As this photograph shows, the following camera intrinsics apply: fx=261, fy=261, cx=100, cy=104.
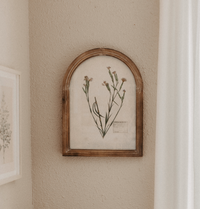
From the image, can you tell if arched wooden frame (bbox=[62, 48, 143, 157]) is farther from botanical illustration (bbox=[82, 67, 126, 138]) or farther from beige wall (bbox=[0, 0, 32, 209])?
beige wall (bbox=[0, 0, 32, 209])

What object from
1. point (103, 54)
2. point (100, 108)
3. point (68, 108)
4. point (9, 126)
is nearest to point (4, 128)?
point (9, 126)

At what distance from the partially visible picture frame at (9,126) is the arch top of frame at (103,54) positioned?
252 mm

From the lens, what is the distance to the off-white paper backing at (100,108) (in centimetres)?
131

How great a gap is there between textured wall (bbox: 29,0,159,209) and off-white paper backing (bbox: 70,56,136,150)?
0.23 feet

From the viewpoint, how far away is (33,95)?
4.53 feet

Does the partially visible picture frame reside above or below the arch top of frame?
below

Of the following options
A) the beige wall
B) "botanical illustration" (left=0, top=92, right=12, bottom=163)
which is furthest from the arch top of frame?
"botanical illustration" (left=0, top=92, right=12, bottom=163)

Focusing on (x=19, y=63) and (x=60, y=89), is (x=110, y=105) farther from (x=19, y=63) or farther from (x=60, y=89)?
(x=19, y=63)

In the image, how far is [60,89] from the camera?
1365 millimetres

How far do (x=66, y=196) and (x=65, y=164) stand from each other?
0.16 meters

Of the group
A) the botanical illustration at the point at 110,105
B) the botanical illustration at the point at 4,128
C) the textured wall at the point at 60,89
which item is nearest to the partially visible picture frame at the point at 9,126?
the botanical illustration at the point at 4,128

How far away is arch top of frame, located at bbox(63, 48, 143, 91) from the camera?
1303mm

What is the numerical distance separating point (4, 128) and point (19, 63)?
0.35 metres

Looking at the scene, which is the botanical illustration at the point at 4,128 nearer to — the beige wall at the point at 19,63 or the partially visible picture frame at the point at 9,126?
the partially visible picture frame at the point at 9,126
